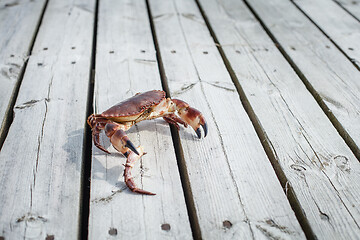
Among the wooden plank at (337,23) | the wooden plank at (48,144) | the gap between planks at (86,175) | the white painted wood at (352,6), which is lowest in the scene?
the gap between planks at (86,175)

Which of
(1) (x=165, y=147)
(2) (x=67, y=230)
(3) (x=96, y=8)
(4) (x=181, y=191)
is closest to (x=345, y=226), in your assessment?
(4) (x=181, y=191)

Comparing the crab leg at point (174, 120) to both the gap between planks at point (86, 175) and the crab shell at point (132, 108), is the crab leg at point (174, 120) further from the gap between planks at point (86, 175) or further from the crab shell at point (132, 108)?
the gap between planks at point (86, 175)

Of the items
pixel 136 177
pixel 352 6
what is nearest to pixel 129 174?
pixel 136 177

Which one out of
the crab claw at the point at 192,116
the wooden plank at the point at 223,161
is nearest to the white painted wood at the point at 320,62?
the wooden plank at the point at 223,161

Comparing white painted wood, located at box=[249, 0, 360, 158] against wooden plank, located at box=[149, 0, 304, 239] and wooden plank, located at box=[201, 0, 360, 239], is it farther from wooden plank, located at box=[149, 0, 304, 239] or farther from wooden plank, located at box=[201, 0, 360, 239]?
wooden plank, located at box=[149, 0, 304, 239]

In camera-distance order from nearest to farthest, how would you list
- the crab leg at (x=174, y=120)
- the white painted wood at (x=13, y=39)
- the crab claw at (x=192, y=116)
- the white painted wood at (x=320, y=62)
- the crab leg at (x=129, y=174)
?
the crab leg at (x=129, y=174), the crab claw at (x=192, y=116), the crab leg at (x=174, y=120), the white painted wood at (x=320, y=62), the white painted wood at (x=13, y=39)

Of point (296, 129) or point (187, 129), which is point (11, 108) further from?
point (296, 129)
